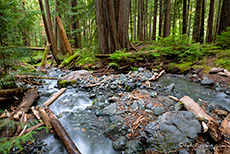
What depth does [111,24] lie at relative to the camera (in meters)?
6.81

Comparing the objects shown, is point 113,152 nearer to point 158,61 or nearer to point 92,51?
point 158,61

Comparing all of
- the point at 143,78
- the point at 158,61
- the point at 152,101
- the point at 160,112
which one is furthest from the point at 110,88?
the point at 158,61

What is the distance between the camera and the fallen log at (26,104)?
3007 millimetres

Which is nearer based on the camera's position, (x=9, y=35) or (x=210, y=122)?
(x=210, y=122)

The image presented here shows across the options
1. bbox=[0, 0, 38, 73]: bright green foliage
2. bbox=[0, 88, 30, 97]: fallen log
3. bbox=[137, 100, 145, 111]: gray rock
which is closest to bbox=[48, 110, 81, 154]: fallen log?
bbox=[0, 88, 30, 97]: fallen log

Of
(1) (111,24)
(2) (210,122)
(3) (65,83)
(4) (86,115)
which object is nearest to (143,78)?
(4) (86,115)

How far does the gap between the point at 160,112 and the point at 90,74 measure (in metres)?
4.40

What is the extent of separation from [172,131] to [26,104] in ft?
13.2

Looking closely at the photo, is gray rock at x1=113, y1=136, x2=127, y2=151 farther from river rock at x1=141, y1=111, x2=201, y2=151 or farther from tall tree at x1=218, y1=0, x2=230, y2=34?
tall tree at x1=218, y1=0, x2=230, y2=34

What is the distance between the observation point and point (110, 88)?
4922 millimetres

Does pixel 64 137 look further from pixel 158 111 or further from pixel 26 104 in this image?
pixel 158 111

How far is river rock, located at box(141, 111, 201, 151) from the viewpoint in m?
2.14

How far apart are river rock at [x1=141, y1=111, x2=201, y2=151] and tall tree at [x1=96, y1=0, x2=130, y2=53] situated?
5588 mm

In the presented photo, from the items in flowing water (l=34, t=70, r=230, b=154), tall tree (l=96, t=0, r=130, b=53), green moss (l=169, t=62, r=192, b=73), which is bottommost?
flowing water (l=34, t=70, r=230, b=154)
